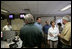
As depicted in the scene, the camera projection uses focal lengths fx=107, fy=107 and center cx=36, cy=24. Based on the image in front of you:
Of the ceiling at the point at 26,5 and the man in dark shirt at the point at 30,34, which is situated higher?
the ceiling at the point at 26,5

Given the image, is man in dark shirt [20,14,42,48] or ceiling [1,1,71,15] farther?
ceiling [1,1,71,15]

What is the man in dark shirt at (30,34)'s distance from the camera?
1979 mm

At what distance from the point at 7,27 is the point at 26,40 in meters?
1.91

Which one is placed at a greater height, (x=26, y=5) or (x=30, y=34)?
(x=26, y=5)

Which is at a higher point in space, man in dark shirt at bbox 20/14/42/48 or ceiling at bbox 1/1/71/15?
ceiling at bbox 1/1/71/15

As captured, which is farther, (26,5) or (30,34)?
(26,5)

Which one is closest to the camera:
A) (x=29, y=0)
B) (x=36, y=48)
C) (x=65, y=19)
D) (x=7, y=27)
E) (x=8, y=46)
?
(x=36, y=48)

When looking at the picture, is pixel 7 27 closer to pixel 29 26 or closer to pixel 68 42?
pixel 29 26

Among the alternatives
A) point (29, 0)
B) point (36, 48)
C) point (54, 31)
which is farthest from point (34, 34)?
point (29, 0)

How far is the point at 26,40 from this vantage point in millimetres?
2039

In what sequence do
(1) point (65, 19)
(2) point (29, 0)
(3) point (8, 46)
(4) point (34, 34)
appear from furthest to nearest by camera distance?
(2) point (29, 0) < (3) point (8, 46) < (1) point (65, 19) < (4) point (34, 34)

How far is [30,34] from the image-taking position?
1.99 metres

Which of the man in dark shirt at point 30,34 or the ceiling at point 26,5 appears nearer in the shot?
the man in dark shirt at point 30,34

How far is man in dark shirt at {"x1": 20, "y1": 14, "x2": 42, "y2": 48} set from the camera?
6.49 feet
